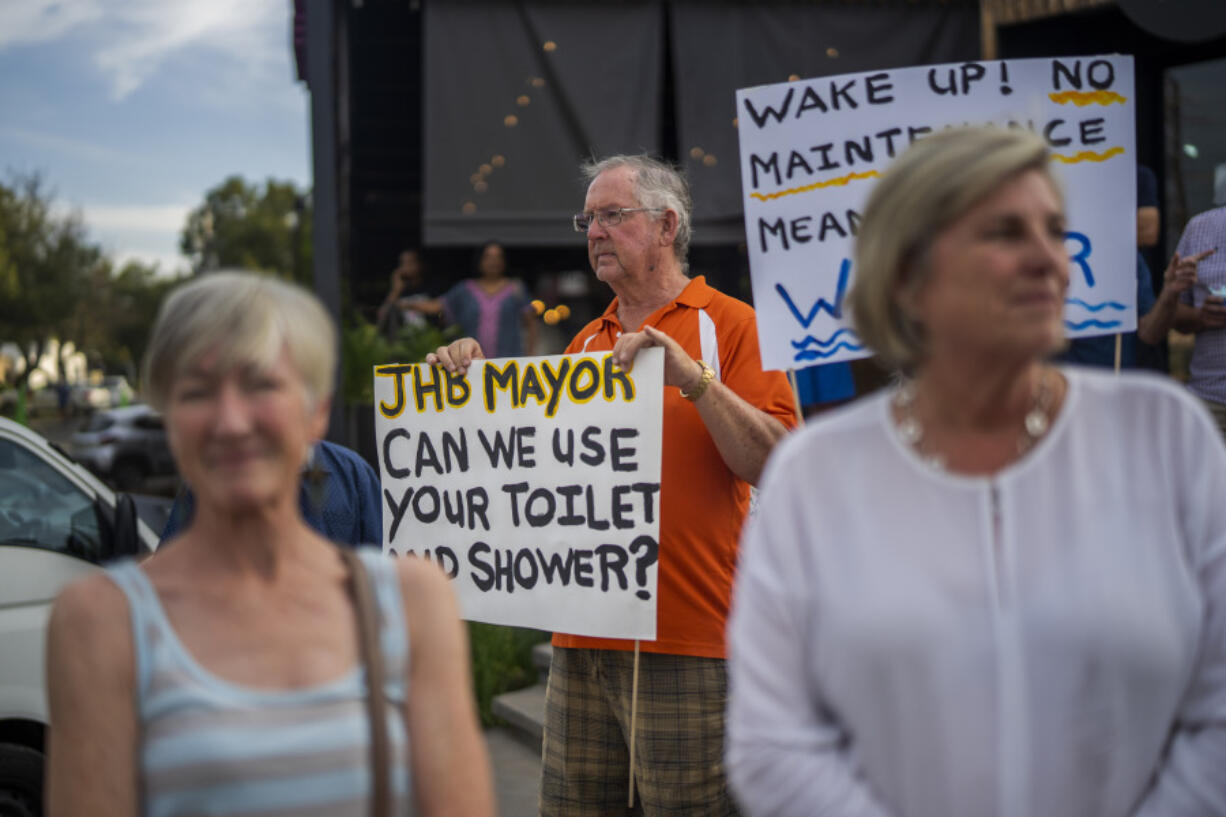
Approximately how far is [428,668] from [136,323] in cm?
6213

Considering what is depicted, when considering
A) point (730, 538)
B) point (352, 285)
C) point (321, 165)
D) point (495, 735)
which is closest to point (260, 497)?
point (730, 538)

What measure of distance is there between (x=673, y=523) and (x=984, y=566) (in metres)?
1.44

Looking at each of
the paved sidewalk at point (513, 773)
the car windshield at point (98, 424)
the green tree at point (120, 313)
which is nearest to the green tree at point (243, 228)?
the green tree at point (120, 313)

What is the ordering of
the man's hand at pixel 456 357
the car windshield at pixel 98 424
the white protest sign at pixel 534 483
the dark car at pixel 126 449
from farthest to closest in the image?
the car windshield at pixel 98 424, the dark car at pixel 126 449, the man's hand at pixel 456 357, the white protest sign at pixel 534 483

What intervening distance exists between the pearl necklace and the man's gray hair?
5.20 feet

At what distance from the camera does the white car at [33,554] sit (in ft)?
12.9

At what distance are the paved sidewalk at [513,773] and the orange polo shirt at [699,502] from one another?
2305 mm

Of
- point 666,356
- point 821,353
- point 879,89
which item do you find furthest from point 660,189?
point 879,89

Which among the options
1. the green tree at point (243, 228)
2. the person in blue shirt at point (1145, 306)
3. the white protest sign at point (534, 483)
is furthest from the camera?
the green tree at point (243, 228)

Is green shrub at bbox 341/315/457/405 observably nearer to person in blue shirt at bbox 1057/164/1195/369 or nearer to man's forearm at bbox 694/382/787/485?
person in blue shirt at bbox 1057/164/1195/369

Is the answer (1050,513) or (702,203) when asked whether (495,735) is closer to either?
(702,203)

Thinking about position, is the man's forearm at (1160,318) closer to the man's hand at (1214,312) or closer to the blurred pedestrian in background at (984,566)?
the man's hand at (1214,312)

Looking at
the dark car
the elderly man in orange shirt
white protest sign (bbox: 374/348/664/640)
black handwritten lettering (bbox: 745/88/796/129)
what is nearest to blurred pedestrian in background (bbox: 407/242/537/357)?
black handwritten lettering (bbox: 745/88/796/129)

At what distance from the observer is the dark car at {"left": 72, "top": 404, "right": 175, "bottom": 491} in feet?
62.8
